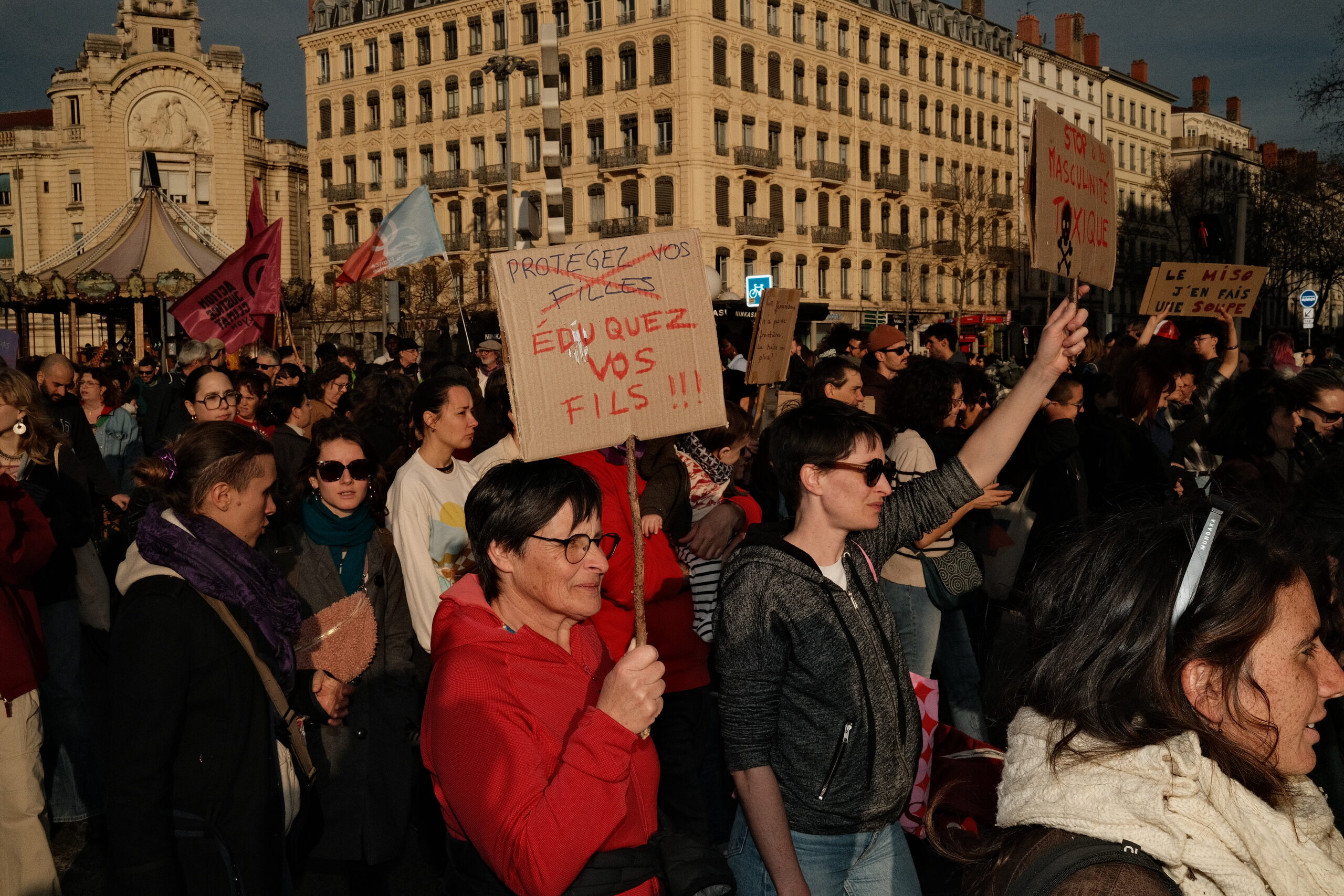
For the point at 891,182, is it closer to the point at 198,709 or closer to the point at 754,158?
the point at 754,158

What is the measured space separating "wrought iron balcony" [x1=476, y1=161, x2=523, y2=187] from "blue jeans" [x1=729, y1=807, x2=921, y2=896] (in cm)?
5089

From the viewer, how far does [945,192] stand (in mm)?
61062

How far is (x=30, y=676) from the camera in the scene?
12.6ft

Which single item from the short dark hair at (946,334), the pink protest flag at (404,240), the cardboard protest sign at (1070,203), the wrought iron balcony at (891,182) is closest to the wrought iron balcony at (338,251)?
the wrought iron balcony at (891,182)

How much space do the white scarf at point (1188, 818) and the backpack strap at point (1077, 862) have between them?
12mm

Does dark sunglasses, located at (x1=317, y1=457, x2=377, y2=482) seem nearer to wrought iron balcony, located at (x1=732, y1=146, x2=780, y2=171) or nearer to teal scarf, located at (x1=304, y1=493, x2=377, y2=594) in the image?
teal scarf, located at (x1=304, y1=493, x2=377, y2=594)

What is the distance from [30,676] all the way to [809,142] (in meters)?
52.5

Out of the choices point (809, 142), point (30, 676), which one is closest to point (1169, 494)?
point (30, 676)

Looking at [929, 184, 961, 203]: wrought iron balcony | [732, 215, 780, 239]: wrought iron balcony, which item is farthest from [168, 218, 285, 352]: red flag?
[929, 184, 961, 203]: wrought iron balcony

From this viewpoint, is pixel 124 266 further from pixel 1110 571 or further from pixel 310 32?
pixel 310 32

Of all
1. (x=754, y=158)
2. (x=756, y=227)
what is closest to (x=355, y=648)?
(x=756, y=227)

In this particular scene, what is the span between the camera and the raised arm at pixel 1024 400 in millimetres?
2996

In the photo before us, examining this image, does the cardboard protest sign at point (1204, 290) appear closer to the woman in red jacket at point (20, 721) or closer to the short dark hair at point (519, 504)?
the short dark hair at point (519, 504)

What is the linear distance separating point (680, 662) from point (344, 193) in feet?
189
